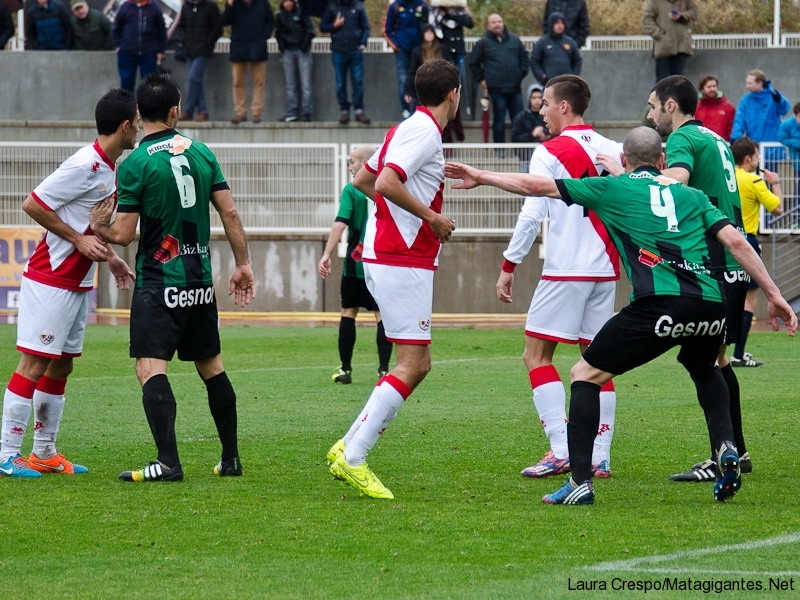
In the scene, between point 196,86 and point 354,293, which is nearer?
point 354,293

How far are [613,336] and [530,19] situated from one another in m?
34.9

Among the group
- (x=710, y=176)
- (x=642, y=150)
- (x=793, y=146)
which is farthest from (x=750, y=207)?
(x=642, y=150)

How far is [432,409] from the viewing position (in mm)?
10594

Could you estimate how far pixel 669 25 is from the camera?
22391mm

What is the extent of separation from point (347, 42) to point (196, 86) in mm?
3106

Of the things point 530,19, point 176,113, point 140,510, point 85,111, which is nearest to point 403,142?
point 176,113

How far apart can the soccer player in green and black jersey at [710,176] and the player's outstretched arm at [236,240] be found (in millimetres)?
2437

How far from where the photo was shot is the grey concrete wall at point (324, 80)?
24906mm

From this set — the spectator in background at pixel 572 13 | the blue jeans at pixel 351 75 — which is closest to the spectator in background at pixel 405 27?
the blue jeans at pixel 351 75

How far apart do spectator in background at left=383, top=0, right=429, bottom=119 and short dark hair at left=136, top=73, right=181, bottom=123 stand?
14.8m

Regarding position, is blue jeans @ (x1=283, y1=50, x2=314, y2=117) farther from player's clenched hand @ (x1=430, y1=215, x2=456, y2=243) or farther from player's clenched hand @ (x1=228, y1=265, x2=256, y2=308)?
player's clenched hand @ (x1=430, y1=215, x2=456, y2=243)

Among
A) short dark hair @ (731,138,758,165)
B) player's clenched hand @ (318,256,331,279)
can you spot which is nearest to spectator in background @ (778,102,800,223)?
short dark hair @ (731,138,758,165)

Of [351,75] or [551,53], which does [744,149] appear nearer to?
[551,53]

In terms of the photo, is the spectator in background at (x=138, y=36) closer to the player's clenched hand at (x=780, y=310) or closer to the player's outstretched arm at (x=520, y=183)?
the player's outstretched arm at (x=520, y=183)
